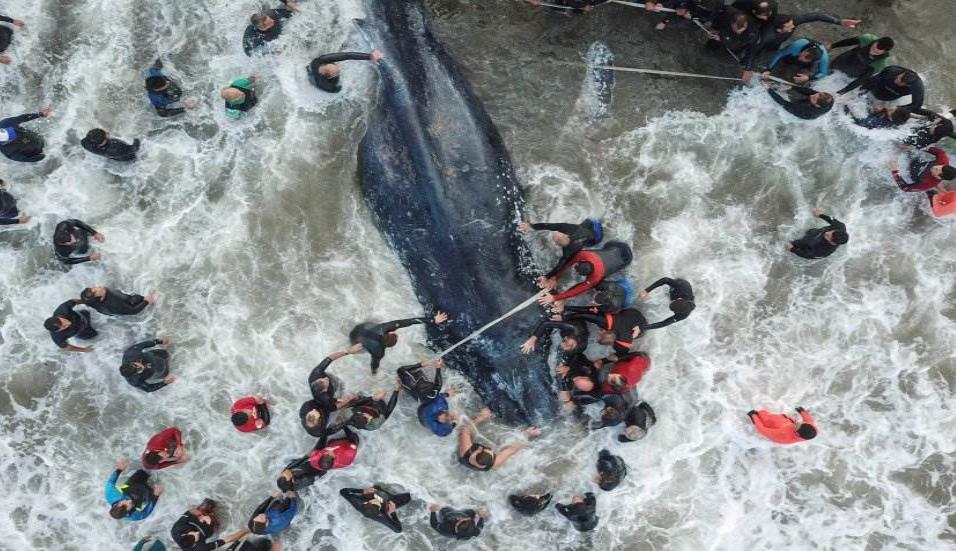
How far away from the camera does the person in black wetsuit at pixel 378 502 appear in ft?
32.0

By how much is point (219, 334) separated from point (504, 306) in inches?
205

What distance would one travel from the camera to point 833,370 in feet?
35.1

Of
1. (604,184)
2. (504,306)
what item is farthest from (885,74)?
(504,306)

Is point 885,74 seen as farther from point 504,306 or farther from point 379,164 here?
point 379,164

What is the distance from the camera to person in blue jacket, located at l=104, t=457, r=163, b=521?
9961 millimetres

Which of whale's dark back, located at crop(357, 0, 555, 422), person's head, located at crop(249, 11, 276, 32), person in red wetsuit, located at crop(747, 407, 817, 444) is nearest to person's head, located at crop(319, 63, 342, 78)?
whale's dark back, located at crop(357, 0, 555, 422)

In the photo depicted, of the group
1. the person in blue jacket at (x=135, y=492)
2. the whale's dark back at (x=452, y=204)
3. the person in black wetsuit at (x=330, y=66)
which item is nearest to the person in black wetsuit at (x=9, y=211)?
the person in blue jacket at (x=135, y=492)

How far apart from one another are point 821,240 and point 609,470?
5.18m

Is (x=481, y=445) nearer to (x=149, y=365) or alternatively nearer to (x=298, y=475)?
(x=298, y=475)

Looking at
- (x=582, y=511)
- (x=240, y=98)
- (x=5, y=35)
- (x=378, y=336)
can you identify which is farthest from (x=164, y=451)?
(x=5, y=35)

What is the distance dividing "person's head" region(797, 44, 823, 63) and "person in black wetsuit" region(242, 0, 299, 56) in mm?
8687

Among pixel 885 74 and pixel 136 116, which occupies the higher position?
pixel 885 74

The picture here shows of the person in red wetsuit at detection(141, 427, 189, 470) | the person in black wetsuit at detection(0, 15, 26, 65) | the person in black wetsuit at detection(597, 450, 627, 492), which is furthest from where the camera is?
the person in black wetsuit at detection(0, 15, 26, 65)

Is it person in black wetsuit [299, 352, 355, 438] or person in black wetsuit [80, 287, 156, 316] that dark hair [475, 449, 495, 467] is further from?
person in black wetsuit [80, 287, 156, 316]
